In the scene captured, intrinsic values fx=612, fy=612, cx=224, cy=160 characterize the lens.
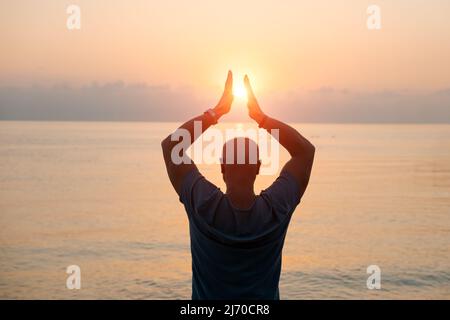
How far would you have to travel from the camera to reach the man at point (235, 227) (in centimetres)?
281

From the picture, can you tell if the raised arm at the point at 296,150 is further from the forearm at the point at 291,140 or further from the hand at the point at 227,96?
the hand at the point at 227,96

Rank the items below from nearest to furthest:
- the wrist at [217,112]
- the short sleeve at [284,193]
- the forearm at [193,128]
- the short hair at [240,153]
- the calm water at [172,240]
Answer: the short hair at [240,153] < the short sleeve at [284,193] < the forearm at [193,128] < the wrist at [217,112] < the calm water at [172,240]

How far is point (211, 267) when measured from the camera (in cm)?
285

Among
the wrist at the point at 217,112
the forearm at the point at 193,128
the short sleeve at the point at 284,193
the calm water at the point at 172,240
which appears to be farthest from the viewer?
the calm water at the point at 172,240

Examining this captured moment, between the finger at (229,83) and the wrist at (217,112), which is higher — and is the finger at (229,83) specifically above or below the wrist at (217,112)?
above

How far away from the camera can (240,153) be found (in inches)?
111

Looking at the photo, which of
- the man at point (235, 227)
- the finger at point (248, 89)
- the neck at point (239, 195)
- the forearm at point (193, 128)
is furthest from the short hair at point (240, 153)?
the finger at point (248, 89)

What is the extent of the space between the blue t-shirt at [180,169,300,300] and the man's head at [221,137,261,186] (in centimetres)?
10

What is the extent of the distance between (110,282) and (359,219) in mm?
14418

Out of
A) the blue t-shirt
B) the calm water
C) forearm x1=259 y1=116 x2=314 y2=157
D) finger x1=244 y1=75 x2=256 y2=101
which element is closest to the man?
the blue t-shirt

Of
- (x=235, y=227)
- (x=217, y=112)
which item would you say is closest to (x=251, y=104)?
(x=217, y=112)

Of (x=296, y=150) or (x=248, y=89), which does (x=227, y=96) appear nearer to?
(x=248, y=89)
